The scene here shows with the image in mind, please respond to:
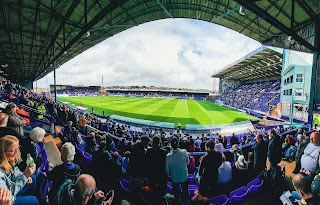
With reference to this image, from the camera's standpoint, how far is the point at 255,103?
3944 cm

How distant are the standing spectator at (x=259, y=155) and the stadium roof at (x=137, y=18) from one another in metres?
4.62

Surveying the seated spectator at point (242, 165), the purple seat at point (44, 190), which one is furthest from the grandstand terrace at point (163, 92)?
the purple seat at point (44, 190)

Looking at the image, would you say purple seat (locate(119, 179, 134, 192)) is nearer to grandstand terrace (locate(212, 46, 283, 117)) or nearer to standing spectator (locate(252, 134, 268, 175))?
standing spectator (locate(252, 134, 268, 175))

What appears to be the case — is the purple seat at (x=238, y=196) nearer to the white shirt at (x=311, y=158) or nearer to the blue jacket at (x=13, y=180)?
the white shirt at (x=311, y=158)

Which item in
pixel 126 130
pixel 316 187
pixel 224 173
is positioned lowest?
pixel 126 130

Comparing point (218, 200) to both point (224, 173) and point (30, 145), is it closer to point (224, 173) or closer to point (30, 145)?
point (224, 173)

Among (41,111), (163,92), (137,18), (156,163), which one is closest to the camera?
(156,163)

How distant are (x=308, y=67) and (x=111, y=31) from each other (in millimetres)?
20835

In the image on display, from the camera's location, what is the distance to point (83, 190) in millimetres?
1762

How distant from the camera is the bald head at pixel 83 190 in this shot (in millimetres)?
1754

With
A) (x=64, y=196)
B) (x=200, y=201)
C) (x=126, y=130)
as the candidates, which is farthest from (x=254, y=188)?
(x=126, y=130)

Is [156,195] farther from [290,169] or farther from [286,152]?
[286,152]

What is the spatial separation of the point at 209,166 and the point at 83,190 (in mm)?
2086

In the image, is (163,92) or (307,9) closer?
(307,9)
